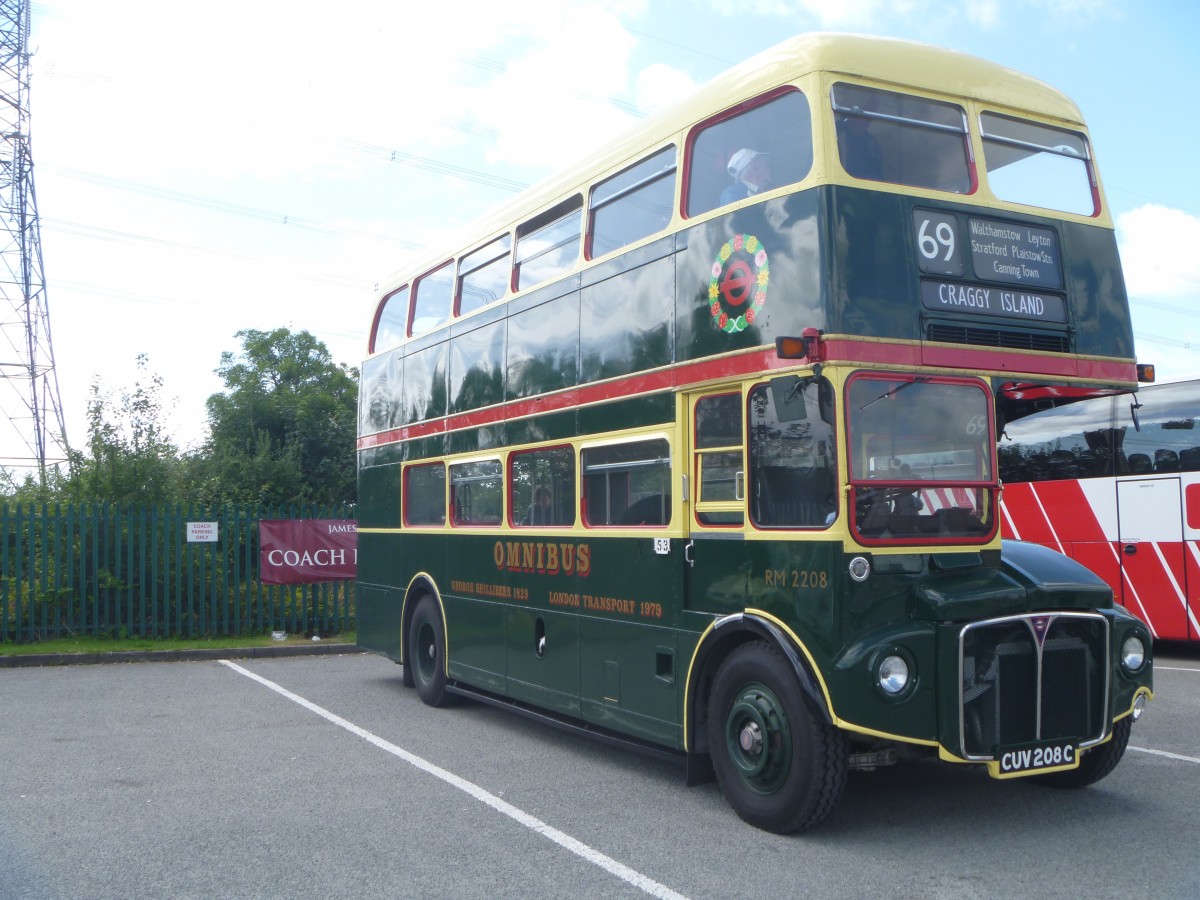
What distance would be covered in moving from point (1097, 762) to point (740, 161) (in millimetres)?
4293

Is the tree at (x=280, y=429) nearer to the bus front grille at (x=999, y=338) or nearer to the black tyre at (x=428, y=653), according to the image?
the black tyre at (x=428, y=653)

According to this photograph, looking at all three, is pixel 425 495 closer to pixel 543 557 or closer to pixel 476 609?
pixel 476 609

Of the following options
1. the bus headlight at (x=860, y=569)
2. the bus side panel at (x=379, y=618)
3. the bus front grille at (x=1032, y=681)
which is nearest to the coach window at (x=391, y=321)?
the bus side panel at (x=379, y=618)

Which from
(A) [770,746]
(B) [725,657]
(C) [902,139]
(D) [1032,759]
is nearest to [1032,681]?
(D) [1032,759]

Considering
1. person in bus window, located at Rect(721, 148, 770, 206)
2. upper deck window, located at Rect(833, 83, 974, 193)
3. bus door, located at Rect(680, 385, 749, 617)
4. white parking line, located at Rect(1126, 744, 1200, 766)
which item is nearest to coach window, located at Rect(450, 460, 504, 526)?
bus door, located at Rect(680, 385, 749, 617)

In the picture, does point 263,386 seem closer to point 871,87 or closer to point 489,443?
point 489,443

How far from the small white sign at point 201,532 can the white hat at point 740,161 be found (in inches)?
472

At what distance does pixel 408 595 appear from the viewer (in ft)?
38.1

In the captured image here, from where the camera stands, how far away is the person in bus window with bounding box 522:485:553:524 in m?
8.84

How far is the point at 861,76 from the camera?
20.7ft

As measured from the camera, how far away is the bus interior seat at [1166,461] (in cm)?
1338

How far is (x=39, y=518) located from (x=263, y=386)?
41952mm

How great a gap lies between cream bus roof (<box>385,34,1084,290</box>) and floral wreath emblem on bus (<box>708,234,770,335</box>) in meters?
0.96

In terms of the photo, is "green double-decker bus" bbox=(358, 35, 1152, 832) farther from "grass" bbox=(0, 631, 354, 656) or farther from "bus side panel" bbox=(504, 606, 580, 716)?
"grass" bbox=(0, 631, 354, 656)
